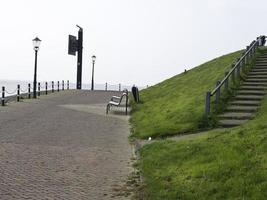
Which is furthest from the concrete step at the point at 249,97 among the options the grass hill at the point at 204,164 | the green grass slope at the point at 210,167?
the green grass slope at the point at 210,167

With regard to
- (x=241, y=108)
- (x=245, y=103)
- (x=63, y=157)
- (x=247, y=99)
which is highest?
(x=247, y=99)

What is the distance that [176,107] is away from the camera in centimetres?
1978

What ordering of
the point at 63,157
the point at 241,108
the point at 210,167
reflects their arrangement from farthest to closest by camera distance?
the point at 241,108, the point at 63,157, the point at 210,167

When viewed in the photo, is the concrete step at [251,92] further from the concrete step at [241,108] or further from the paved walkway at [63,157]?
the paved walkway at [63,157]

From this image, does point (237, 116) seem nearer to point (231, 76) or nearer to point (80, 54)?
point (231, 76)

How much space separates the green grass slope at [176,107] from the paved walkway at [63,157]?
785 mm

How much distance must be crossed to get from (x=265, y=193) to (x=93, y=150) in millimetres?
6464

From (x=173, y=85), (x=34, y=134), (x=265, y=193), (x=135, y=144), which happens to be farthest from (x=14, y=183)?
(x=173, y=85)

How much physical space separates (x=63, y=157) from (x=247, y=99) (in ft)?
29.0

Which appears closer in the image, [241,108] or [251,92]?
[241,108]

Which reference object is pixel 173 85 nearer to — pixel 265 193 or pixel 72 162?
pixel 72 162

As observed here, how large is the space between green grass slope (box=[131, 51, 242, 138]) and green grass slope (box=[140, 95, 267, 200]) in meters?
2.95

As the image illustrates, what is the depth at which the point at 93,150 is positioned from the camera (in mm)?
13602

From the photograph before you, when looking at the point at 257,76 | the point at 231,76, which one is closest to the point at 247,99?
the point at 231,76
